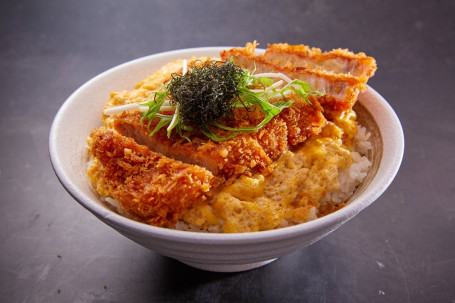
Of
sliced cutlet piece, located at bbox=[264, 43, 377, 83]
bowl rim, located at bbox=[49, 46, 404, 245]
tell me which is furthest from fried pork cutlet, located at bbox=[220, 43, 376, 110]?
bowl rim, located at bbox=[49, 46, 404, 245]

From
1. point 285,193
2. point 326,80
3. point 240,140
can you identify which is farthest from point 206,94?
point 326,80

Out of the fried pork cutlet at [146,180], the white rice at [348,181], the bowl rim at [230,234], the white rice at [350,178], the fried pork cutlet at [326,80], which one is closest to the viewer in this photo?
the bowl rim at [230,234]

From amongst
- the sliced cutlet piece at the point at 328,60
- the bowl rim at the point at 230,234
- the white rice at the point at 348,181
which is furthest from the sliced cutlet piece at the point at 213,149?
the sliced cutlet piece at the point at 328,60

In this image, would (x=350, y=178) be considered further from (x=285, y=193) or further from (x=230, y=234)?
(x=230, y=234)

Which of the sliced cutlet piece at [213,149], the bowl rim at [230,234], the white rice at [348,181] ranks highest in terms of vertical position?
the sliced cutlet piece at [213,149]

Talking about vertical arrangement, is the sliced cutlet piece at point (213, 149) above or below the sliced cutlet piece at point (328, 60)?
below

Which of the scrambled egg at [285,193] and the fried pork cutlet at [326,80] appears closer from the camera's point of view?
the scrambled egg at [285,193]

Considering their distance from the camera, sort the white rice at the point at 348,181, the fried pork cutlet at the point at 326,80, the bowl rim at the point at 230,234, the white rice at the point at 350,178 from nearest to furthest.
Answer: the bowl rim at the point at 230,234 < the white rice at the point at 348,181 < the white rice at the point at 350,178 < the fried pork cutlet at the point at 326,80

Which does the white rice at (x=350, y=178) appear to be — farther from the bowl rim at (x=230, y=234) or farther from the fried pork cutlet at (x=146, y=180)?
the fried pork cutlet at (x=146, y=180)
